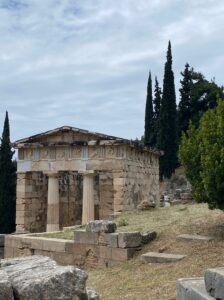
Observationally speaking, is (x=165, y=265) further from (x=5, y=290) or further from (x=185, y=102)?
(x=185, y=102)

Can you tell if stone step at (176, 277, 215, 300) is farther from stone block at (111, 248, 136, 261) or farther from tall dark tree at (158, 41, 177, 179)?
tall dark tree at (158, 41, 177, 179)

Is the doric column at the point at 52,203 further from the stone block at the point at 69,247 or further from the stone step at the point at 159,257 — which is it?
the stone step at the point at 159,257

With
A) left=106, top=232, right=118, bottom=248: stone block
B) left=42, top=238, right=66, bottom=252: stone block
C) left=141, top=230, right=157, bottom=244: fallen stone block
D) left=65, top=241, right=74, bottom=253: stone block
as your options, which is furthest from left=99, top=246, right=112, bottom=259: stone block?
left=42, top=238, right=66, bottom=252: stone block

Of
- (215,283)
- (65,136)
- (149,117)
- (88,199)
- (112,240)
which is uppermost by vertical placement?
(149,117)

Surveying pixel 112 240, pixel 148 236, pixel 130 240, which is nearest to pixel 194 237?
pixel 148 236

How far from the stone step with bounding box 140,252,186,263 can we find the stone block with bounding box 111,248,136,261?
87cm

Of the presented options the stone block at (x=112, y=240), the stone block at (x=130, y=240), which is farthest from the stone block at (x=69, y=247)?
the stone block at (x=130, y=240)

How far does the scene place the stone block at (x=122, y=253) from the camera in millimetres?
12773

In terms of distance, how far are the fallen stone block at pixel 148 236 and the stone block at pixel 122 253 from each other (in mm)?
395

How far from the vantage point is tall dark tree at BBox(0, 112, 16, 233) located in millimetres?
32656

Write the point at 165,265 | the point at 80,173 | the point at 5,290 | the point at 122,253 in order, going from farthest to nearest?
the point at 80,173, the point at 122,253, the point at 165,265, the point at 5,290

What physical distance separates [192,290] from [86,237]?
9204mm

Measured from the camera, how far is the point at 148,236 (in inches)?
518

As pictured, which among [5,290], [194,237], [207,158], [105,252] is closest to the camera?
[5,290]
